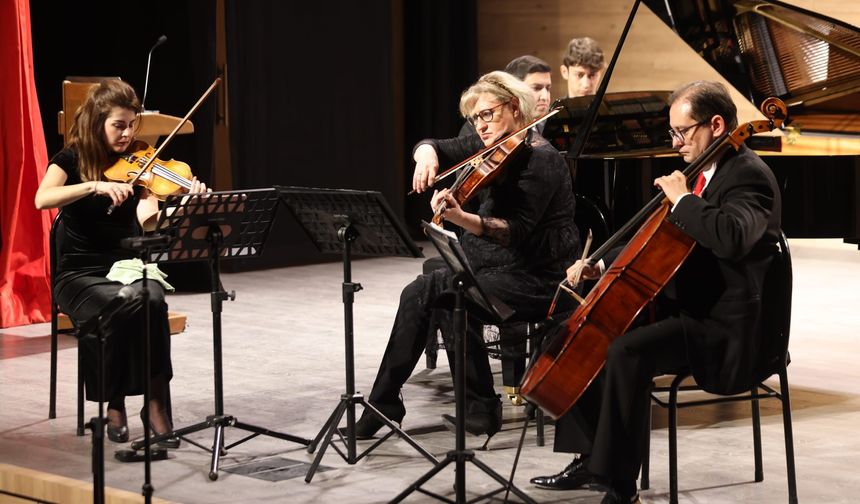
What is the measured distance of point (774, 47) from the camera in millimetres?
4957

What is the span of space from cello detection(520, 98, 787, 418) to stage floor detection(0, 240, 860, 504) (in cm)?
35

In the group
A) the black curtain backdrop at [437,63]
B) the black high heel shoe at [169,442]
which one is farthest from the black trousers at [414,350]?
the black curtain backdrop at [437,63]

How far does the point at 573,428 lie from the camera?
341 centimetres

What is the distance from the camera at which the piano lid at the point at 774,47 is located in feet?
15.9

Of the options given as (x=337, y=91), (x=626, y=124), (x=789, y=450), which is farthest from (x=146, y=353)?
(x=337, y=91)

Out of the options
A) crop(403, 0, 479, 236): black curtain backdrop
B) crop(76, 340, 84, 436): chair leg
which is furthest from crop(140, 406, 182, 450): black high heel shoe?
crop(403, 0, 479, 236): black curtain backdrop

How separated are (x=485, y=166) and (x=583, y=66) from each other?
179cm

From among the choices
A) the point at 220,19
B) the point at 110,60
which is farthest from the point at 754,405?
the point at 220,19

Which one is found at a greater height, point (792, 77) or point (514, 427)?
point (792, 77)

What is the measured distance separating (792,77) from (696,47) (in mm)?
420

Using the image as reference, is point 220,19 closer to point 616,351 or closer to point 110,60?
point 110,60

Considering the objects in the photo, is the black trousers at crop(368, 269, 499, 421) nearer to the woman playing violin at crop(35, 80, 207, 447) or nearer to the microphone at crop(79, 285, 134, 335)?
the woman playing violin at crop(35, 80, 207, 447)

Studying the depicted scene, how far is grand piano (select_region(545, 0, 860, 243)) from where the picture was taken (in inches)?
184

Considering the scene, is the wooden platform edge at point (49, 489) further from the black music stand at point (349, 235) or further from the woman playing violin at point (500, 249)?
the woman playing violin at point (500, 249)
